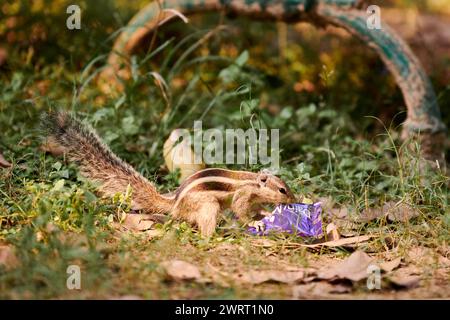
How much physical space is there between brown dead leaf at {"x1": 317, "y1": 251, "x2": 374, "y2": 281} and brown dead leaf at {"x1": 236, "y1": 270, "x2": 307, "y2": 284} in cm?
12

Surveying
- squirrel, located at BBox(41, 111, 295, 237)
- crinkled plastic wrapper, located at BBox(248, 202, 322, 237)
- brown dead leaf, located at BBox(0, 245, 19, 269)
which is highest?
squirrel, located at BBox(41, 111, 295, 237)

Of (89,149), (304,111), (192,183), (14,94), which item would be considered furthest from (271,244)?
(14,94)

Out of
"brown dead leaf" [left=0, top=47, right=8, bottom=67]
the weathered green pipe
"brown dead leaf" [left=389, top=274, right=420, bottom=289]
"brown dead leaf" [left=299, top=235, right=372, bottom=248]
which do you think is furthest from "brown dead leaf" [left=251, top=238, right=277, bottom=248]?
"brown dead leaf" [left=0, top=47, right=8, bottom=67]

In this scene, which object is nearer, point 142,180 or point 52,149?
point 142,180

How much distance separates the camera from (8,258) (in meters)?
3.78

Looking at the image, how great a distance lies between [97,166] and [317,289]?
1768mm

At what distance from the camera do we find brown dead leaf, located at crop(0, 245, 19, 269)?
372cm

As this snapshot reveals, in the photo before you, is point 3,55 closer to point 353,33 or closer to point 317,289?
point 353,33

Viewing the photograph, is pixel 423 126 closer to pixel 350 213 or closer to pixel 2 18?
pixel 350 213

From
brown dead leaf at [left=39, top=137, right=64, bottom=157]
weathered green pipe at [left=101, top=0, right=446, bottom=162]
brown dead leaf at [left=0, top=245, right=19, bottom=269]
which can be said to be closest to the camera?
brown dead leaf at [left=0, top=245, right=19, bottom=269]

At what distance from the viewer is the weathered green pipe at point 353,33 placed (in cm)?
600

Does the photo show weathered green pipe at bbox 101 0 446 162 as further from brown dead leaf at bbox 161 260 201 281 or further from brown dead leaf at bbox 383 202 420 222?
brown dead leaf at bbox 161 260 201 281

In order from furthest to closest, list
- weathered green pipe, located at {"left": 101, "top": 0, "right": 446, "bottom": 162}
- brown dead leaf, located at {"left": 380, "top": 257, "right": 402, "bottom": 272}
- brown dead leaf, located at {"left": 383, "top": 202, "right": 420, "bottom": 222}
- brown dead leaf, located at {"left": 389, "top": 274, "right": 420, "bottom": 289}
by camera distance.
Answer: weathered green pipe, located at {"left": 101, "top": 0, "right": 446, "bottom": 162}, brown dead leaf, located at {"left": 383, "top": 202, "right": 420, "bottom": 222}, brown dead leaf, located at {"left": 380, "top": 257, "right": 402, "bottom": 272}, brown dead leaf, located at {"left": 389, "top": 274, "right": 420, "bottom": 289}

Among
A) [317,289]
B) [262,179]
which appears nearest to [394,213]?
[262,179]
